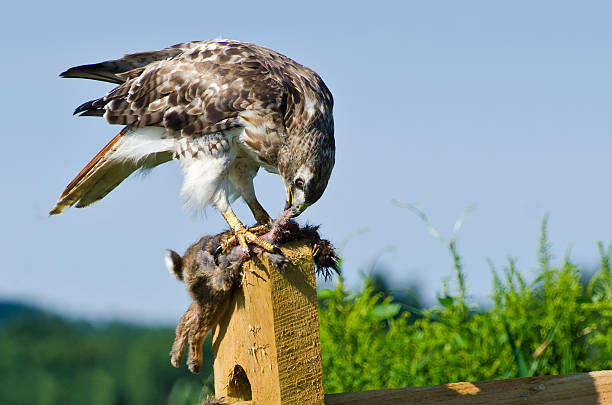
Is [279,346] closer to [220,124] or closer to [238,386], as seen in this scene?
[238,386]

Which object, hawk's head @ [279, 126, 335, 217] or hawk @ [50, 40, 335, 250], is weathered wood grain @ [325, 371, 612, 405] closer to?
hawk @ [50, 40, 335, 250]

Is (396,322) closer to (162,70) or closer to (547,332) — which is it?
(547,332)

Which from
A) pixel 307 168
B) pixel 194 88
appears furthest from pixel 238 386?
pixel 194 88

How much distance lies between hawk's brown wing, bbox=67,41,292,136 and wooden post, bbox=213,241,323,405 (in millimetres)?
976

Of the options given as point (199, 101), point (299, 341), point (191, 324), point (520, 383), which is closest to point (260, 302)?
point (299, 341)

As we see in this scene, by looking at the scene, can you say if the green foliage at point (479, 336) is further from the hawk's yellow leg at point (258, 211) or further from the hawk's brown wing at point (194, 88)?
the hawk's brown wing at point (194, 88)

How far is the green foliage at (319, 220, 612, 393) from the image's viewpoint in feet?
11.3

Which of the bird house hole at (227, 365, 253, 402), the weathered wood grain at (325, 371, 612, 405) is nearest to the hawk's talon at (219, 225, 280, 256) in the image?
the bird house hole at (227, 365, 253, 402)

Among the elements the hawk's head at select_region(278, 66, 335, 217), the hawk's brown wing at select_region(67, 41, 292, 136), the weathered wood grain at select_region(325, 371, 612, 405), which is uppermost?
the hawk's brown wing at select_region(67, 41, 292, 136)

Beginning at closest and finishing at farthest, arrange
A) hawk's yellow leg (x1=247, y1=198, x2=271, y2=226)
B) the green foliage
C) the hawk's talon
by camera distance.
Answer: the hawk's talon → hawk's yellow leg (x1=247, y1=198, x2=271, y2=226) → the green foliage

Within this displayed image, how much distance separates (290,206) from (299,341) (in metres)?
1.05

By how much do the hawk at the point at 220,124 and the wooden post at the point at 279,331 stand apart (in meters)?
0.68

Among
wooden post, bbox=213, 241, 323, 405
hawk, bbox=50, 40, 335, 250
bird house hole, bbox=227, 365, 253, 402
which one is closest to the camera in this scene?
wooden post, bbox=213, 241, 323, 405

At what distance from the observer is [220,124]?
2.80 m
